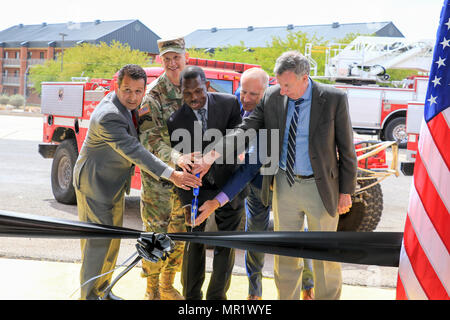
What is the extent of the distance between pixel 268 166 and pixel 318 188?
0.42 m

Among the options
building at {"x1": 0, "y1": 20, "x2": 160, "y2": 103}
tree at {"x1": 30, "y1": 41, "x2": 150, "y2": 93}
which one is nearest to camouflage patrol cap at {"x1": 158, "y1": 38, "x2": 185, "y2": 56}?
tree at {"x1": 30, "y1": 41, "x2": 150, "y2": 93}

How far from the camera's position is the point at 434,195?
209cm

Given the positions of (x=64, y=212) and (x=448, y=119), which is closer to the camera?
(x=448, y=119)

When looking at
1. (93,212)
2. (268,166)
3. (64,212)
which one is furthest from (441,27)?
(64,212)

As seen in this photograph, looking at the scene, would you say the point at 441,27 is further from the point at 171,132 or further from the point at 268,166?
the point at 171,132

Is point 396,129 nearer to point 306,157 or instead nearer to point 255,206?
point 255,206

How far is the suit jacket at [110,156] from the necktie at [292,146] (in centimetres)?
81

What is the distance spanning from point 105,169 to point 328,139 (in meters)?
1.54

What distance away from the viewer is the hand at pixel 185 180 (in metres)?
3.47

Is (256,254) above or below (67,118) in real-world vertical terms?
below

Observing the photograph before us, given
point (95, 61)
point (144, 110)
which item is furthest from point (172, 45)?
point (95, 61)

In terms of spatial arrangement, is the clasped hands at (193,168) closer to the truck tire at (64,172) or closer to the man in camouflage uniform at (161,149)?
the man in camouflage uniform at (161,149)

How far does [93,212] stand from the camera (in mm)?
3746

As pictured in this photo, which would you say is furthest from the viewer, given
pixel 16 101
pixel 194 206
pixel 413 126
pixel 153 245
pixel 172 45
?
pixel 16 101
